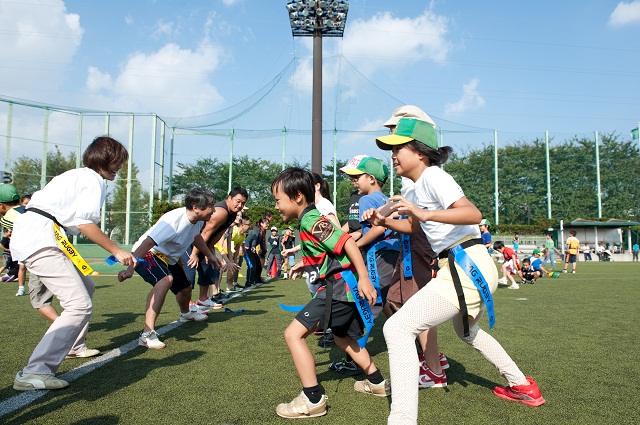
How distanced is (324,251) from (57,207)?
2.22 m

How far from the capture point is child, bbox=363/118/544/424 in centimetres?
263

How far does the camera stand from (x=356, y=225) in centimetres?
474

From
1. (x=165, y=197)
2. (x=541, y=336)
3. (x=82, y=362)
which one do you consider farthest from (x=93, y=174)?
(x=165, y=197)

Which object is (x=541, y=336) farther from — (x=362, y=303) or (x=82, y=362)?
(x=82, y=362)

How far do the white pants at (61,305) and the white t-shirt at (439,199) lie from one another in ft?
8.89

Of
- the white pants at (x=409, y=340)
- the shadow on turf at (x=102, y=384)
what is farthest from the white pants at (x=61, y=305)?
the white pants at (x=409, y=340)

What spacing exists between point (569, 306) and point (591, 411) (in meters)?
6.42

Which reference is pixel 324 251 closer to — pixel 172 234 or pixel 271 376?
pixel 271 376

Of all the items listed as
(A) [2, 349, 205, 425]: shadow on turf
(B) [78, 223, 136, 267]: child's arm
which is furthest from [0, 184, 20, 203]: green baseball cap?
(B) [78, 223, 136, 267]: child's arm

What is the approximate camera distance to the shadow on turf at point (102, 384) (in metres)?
2.97

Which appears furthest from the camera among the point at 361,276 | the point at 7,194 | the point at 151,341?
the point at 7,194

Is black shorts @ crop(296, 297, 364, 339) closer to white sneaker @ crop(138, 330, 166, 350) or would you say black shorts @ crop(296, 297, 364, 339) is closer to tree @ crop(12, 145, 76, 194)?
white sneaker @ crop(138, 330, 166, 350)

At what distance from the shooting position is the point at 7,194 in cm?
653

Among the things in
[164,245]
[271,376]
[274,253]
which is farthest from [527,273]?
[271,376]
